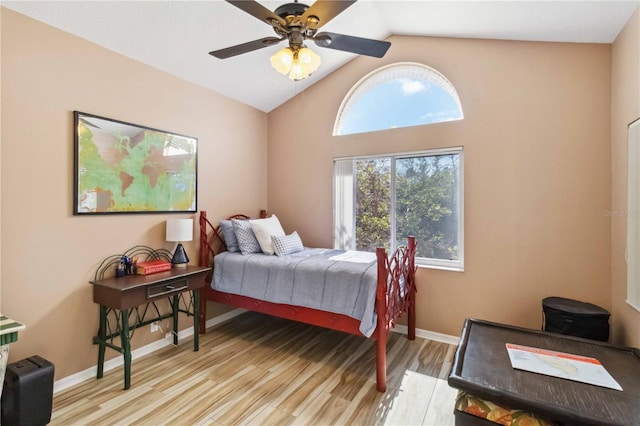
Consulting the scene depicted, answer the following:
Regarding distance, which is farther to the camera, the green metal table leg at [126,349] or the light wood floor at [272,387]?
the green metal table leg at [126,349]

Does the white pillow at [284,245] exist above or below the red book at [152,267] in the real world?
above

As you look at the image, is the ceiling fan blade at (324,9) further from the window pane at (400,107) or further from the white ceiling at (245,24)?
the window pane at (400,107)

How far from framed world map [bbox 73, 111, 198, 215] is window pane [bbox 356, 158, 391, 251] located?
1.92 metres

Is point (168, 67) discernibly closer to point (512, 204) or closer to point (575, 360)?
point (512, 204)

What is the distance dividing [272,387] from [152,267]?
1.46 meters

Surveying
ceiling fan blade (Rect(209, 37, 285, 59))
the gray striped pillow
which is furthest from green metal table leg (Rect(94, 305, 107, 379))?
ceiling fan blade (Rect(209, 37, 285, 59))

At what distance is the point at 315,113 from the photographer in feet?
12.9

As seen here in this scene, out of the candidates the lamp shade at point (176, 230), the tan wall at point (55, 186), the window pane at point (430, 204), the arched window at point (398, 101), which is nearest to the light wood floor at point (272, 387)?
the tan wall at point (55, 186)

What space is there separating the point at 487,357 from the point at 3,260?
123 inches

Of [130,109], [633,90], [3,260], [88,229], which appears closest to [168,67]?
[130,109]

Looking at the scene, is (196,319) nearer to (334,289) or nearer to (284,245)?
(284,245)

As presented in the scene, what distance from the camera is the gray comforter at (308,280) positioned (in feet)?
7.89

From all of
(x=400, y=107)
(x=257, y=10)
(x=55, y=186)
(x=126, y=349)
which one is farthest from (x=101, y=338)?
(x=400, y=107)

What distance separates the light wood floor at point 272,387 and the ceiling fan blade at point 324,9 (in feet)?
8.09
